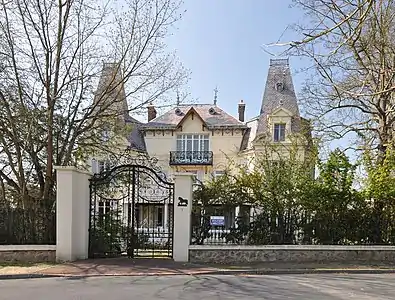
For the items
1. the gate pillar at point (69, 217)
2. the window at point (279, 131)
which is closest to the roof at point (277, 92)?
the window at point (279, 131)

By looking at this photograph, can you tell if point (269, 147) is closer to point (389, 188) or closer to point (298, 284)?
point (389, 188)

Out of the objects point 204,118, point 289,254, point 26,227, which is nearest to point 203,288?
point 289,254

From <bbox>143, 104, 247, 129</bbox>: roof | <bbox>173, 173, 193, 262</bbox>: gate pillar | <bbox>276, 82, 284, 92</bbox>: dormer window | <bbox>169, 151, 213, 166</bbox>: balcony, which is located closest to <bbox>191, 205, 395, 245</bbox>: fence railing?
<bbox>173, 173, 193, 262</bbox>: gate pillar

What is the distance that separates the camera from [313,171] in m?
14.4

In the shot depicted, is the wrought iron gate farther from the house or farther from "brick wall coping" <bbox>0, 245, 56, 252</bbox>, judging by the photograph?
the house

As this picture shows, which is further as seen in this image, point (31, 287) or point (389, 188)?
point (389, 188)

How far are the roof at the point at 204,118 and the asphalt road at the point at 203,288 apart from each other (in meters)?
22.7

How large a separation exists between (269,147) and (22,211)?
28.9 feet

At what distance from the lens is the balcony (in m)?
33.0

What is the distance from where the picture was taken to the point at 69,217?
12203 mm

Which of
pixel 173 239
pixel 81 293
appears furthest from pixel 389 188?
pixel 81 293

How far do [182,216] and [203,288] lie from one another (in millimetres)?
3683

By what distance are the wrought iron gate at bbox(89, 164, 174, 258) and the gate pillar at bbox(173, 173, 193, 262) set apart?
36 centimetres

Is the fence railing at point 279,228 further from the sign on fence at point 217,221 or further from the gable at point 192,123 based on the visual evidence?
the gable at point 192,123
